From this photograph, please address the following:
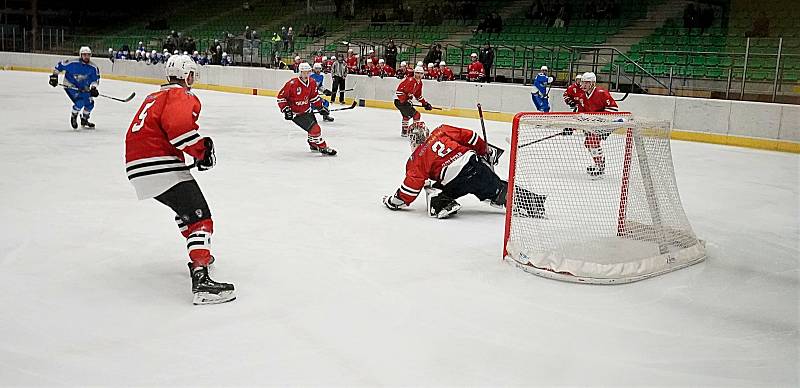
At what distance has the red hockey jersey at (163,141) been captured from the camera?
142 inches

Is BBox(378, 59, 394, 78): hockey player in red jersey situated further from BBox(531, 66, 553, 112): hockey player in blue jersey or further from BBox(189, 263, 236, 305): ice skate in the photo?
BBox(189, 263, 236, 305): ice skate

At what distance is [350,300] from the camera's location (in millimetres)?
3943

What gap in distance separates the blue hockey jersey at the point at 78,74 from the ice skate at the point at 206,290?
26.2 ft

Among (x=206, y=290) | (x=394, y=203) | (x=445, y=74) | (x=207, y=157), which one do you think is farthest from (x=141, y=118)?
(x=445, y=74)

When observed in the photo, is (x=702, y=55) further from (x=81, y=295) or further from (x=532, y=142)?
(x=81, y=295)

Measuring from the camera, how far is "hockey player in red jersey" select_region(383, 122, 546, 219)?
5805mm

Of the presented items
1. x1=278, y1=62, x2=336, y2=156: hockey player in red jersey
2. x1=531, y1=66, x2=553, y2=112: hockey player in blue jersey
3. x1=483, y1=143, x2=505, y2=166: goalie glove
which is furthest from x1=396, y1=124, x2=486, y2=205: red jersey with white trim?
x1=531, y1=66, x2=553, y2=112: hockey player in blue jersey

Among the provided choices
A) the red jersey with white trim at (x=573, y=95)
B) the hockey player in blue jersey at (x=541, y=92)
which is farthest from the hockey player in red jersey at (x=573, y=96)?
the hockey player in blue jersey at (x=541, y=92)

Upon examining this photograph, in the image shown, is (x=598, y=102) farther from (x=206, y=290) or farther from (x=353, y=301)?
(x=206, y=290)

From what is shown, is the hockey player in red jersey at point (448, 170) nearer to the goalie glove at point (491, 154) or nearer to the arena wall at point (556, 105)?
the goalie glove at point (491, 154)

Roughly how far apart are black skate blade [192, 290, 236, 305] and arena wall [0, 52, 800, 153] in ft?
27.6

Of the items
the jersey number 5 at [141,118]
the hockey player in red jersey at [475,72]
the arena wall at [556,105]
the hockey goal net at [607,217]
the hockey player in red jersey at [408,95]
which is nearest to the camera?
the jersey number 5 at [141,118]

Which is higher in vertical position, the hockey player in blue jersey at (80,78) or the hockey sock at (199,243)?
the hockey player in blue jersey at (80,78)

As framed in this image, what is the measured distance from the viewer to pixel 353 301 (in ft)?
12.9
